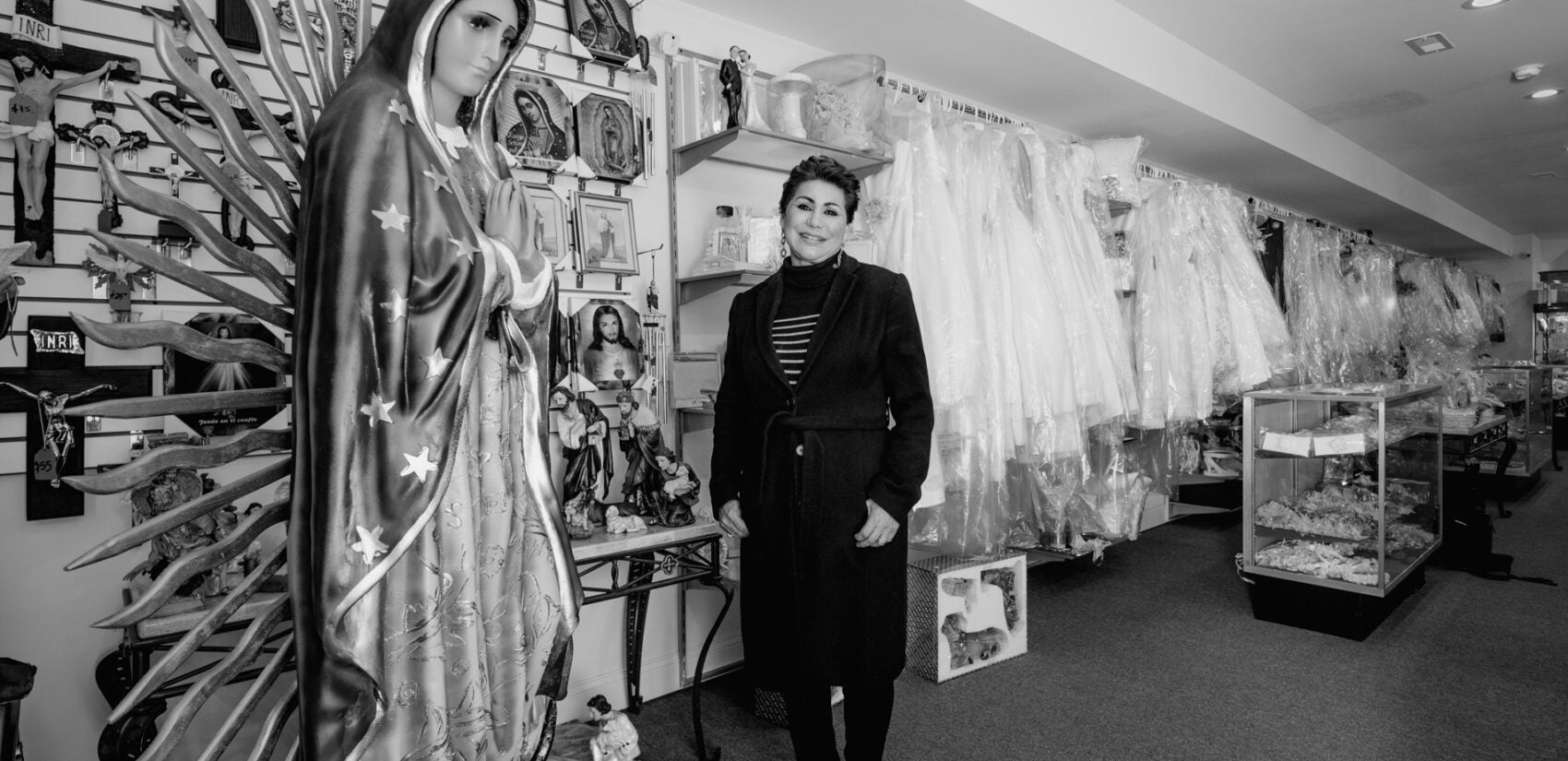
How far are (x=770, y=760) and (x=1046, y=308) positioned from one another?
1.89 m

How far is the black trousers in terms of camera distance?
6.13ft

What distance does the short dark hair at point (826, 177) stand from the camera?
190cm

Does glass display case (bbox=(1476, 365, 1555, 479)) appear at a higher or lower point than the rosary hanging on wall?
lower

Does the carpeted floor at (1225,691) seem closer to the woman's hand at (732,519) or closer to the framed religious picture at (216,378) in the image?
the woman's hand at (732,519)

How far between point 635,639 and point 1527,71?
550 cm

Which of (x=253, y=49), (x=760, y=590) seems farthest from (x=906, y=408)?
(x=253, y=49)

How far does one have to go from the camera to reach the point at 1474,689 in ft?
9.12

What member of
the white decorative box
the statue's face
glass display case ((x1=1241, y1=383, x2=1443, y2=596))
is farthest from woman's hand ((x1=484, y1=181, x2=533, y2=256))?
glass display case ((x1=1241, y1=383, x2=1443, y2=596))

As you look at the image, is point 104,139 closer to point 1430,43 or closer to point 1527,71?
point 1430,43

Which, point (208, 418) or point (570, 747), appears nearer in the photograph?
point (208, 418)

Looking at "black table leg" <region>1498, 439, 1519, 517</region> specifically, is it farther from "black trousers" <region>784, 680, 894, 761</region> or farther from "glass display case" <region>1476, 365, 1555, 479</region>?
"black trousers" <region>784, 680, 894, 761</region>

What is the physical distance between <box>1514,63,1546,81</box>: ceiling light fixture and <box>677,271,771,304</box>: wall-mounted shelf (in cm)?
459

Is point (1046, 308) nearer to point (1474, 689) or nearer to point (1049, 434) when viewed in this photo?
point (1049, 434)

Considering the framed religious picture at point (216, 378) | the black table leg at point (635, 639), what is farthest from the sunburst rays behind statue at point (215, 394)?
the black table leg at point (635, 639)
